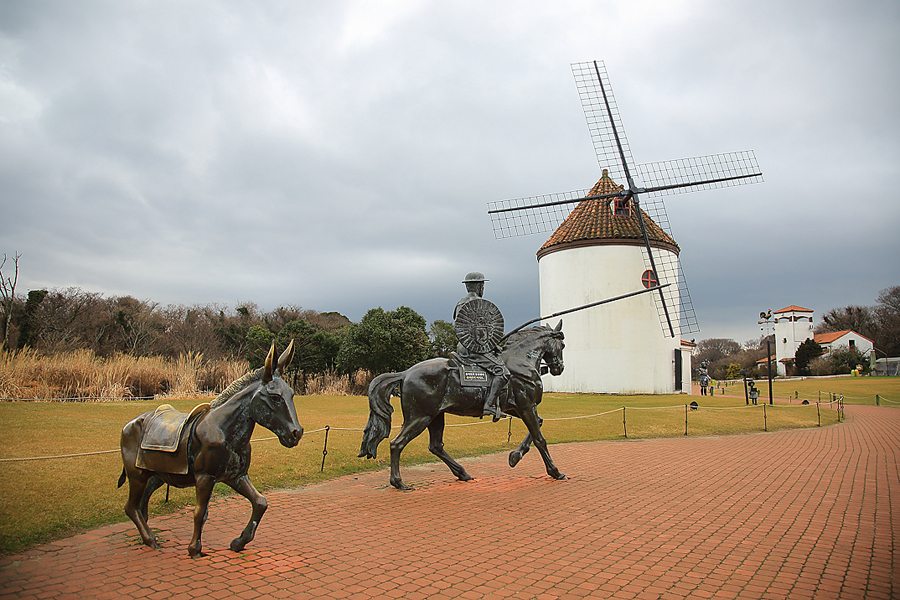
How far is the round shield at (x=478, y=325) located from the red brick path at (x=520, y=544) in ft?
6.68

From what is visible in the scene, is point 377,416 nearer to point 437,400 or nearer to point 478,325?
point 437,400

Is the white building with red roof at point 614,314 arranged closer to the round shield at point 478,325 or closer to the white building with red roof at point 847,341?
the round shield at point 478,325

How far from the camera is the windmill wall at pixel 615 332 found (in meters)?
26.1

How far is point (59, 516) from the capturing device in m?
5.15

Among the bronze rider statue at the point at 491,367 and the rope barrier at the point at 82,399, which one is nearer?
the bronze rider statue at the point at 491,367

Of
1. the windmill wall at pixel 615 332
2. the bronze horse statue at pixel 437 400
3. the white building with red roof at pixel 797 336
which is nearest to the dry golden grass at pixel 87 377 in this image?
the bronze horse statue at pixel 437 400

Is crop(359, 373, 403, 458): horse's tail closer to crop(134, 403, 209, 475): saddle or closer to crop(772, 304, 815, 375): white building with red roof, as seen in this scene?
crop(134, 403, 209, 475): saddle

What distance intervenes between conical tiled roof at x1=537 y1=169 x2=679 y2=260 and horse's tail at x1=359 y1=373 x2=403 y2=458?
21.3 m

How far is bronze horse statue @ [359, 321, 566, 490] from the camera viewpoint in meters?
7.05

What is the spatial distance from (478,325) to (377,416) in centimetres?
191

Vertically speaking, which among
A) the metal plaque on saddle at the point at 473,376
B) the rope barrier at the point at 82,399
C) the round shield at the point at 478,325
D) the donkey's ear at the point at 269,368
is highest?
the round shield at the point at 478,325

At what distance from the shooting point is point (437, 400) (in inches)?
282

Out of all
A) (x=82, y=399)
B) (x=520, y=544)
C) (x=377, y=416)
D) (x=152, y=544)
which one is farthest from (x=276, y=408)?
(x=82, y=399)

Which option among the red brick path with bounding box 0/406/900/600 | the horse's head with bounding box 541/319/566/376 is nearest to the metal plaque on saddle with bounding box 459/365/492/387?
the horse's head with bounding box 541/319/566/376
